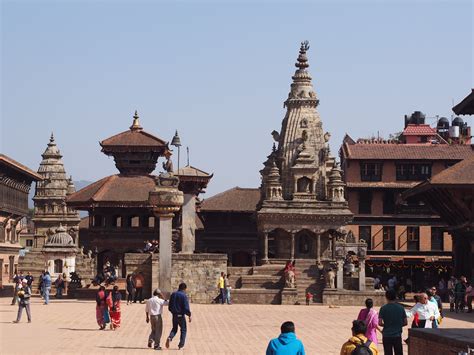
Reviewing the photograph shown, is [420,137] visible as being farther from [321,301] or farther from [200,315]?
[200,315]

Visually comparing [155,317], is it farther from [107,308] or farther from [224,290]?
[224,290]

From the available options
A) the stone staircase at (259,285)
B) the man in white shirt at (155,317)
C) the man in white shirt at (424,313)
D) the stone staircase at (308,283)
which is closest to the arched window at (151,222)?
the stone staircase at (259,285)

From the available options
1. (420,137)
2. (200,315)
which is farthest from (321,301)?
(420,137)

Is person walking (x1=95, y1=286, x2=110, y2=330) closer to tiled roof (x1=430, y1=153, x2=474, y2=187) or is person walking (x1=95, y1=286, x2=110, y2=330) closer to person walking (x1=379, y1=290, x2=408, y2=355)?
person walking (x1=379, y1=290, x2=408, y2=355)

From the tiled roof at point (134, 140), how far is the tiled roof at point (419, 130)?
21929 mm

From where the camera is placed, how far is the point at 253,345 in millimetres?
27266

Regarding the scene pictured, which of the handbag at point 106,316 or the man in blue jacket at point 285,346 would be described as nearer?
the man in blue jacket at point 285,346

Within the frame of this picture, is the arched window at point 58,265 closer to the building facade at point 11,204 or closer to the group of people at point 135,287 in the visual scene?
the building facade at point 11,204

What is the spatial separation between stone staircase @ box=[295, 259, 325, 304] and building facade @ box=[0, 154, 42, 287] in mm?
17742

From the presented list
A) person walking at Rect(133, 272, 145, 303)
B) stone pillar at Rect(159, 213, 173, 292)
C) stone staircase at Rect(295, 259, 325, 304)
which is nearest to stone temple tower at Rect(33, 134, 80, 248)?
stone staircase at Rect(295, 259, 325, 304)

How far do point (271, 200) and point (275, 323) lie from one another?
35031mm

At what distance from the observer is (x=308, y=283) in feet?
184

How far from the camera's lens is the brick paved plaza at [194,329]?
26.1m

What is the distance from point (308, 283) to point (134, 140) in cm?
2684
